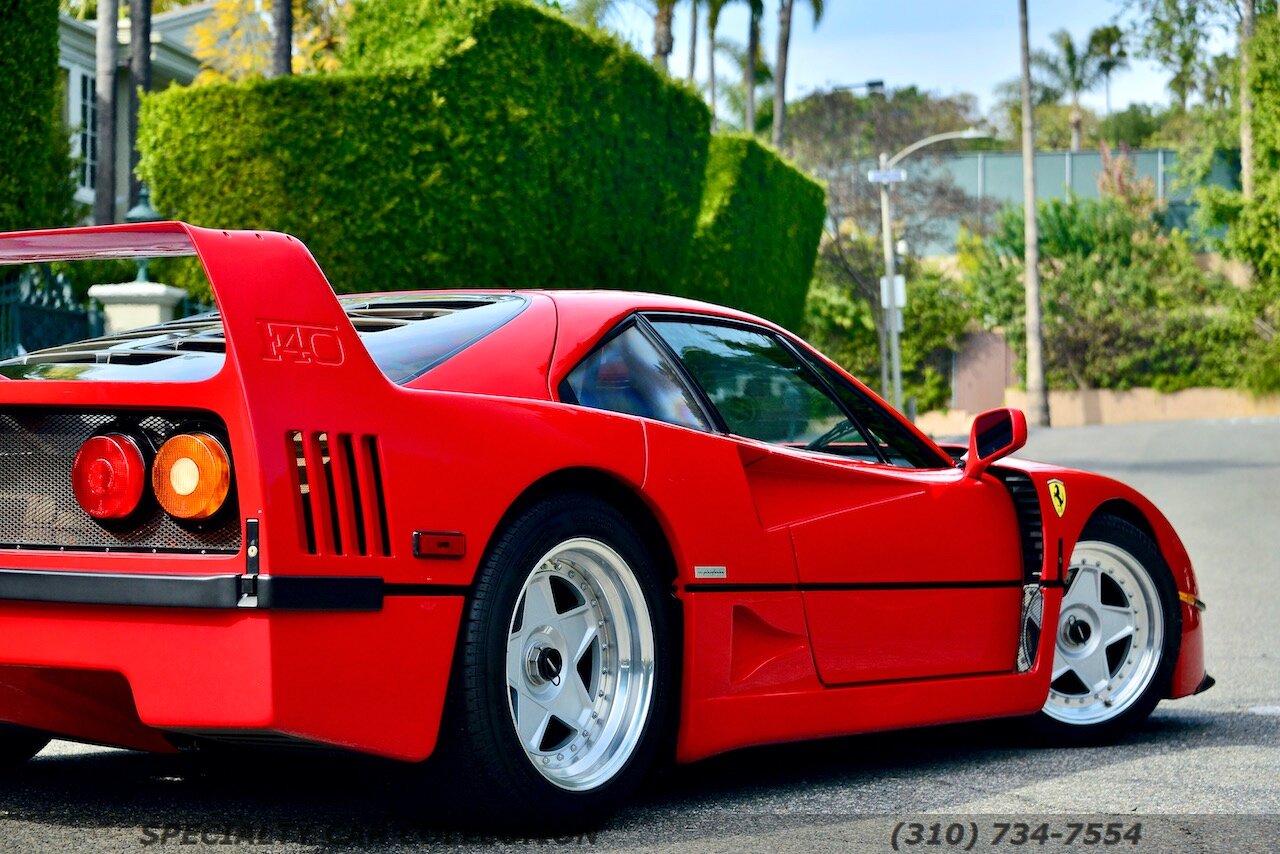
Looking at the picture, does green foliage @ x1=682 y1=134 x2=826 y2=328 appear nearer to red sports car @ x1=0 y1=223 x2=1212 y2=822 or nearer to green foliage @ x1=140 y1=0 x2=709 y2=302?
green foliage @ x1=140 y1=0 x2=709 y2=302

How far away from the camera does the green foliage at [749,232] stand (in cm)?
2372

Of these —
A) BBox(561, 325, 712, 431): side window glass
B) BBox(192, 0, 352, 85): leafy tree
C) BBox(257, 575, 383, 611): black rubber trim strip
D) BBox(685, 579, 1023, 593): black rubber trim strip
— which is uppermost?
BBox(192, 0, 352, 85): leafy tree

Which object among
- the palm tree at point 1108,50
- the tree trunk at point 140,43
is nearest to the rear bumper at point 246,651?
the tree trunk at point 140,43

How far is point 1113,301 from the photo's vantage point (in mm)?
47094

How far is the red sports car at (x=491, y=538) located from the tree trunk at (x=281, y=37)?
1860cm

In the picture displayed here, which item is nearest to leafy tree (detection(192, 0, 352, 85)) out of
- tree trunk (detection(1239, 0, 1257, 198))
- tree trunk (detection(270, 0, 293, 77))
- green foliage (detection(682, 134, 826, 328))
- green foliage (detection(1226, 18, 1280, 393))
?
tree trunk (detection(270, 0, 293, 77))

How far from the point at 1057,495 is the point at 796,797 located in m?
1.44

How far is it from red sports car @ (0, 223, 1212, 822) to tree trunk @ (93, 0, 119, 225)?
1999 centimetres

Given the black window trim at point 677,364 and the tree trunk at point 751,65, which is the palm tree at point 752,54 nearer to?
the tree trunk at point 751,65

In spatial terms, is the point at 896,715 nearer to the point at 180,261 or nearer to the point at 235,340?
the point at 235,340

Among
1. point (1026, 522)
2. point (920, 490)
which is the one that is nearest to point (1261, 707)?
point (1026, 522)

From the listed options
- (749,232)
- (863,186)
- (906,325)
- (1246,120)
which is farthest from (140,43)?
(1246,120)

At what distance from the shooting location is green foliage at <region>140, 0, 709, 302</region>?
54.4ft

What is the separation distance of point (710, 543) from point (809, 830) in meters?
0.73
